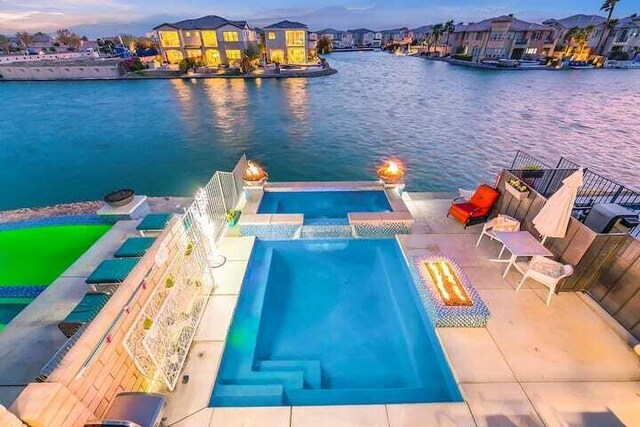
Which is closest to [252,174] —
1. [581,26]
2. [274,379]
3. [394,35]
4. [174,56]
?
[274,379]

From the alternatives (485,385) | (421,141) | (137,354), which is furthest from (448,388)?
(421,141)

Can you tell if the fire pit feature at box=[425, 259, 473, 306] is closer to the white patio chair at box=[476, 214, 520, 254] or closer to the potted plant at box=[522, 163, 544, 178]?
the white patio chair at box=[476, 214, 520, 254]

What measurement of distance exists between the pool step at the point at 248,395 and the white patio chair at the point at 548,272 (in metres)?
5.54

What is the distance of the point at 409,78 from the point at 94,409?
59.2m

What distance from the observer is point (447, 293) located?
5.89m

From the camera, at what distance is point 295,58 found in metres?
Result: 57.2

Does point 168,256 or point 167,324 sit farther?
point 168,256

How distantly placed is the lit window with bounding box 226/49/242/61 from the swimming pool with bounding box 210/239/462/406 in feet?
193

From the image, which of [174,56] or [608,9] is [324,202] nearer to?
[174,56]

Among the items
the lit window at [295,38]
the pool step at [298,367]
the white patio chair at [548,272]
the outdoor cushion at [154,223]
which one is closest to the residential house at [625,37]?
the lit window at [295,38]

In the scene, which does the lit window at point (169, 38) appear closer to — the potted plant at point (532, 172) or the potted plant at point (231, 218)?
the potted plant at point (231, 218)

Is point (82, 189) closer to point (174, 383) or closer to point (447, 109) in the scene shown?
point (174, 383)

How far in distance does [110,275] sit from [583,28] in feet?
334

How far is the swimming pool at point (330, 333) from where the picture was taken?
4.66 meters
